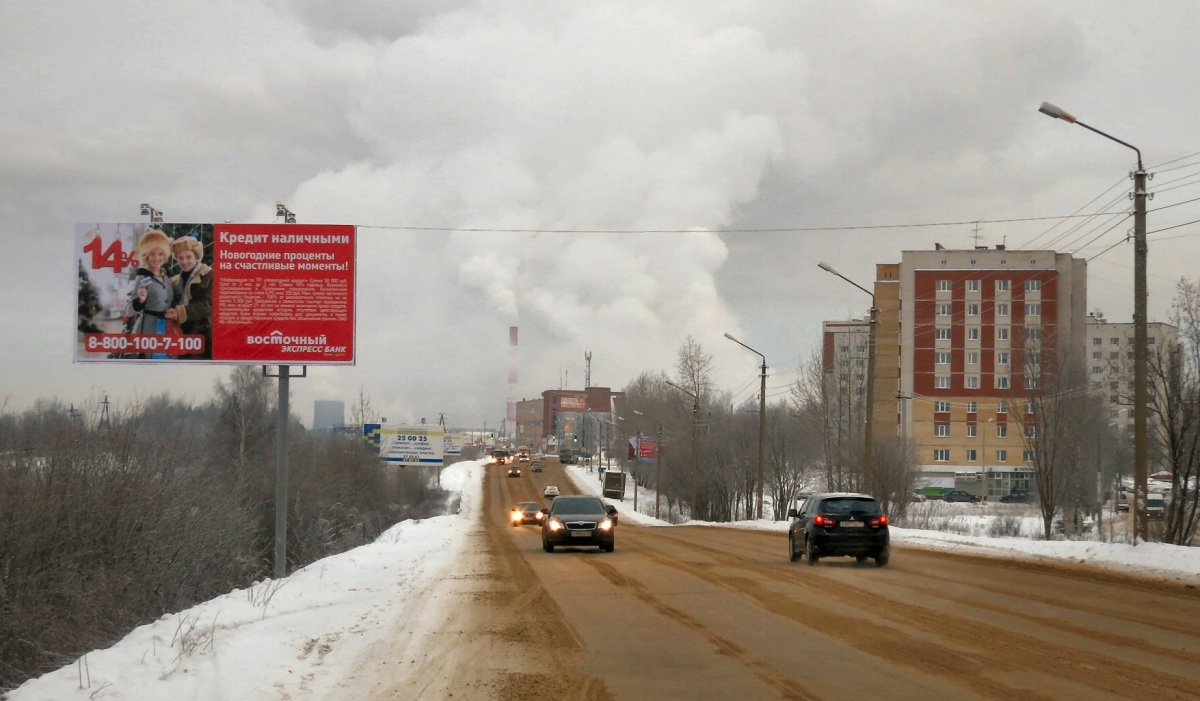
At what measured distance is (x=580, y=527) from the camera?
28984mm

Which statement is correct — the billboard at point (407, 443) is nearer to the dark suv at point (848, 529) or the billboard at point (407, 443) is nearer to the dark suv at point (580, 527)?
the dark suv at point (580, 527)

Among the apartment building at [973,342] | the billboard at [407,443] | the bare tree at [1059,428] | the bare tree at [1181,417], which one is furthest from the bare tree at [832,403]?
the bare tree at [1181,417]

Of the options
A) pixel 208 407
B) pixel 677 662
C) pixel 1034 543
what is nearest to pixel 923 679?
pixel 677 662

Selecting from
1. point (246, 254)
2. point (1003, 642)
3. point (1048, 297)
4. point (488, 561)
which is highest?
point (1048, 297)

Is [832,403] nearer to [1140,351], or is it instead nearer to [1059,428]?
[1059,428]

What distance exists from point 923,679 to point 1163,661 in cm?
273

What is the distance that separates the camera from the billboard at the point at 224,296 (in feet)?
72.8

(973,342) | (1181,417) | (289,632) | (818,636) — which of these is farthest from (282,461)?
(973,342)

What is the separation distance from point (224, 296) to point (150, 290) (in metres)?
1.76

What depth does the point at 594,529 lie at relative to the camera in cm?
2888

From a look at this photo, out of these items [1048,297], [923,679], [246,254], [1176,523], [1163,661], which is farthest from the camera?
[1048,297]

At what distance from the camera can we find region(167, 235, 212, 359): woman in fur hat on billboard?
2234cm

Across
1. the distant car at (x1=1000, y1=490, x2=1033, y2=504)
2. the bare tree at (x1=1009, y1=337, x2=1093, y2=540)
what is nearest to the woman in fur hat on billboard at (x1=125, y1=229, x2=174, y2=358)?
the bare tree at (x1=1009, y1=337, x2=1093, y2=540)

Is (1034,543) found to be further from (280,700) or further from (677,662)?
(280,700)
